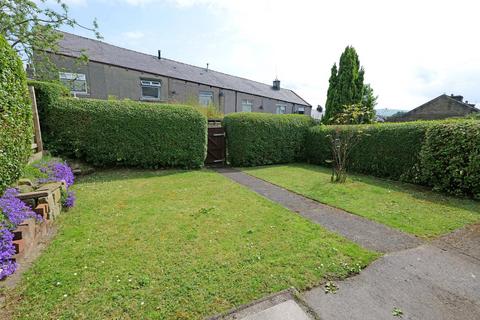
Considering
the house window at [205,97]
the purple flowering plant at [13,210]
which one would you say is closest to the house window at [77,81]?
the house window at [205,97]

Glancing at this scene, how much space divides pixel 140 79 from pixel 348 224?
14608mm

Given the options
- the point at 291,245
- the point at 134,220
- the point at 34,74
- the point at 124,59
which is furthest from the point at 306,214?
the point at 124,59

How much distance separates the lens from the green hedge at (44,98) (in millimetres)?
6336

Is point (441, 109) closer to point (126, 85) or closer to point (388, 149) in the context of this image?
point (388, 149)

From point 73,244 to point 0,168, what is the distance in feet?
4.88

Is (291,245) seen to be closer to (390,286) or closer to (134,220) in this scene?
(390,286)

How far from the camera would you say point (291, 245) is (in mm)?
3072

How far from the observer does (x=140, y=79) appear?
46.3 ft

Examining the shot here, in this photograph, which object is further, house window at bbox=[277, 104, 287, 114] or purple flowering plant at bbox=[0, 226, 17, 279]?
house window at bbox=[277, 104, 287, 114]

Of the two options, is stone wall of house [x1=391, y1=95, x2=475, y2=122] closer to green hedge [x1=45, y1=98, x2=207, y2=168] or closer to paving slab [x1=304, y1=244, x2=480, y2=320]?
green hedge [x1=45, y1=98, x2=207, y2=168]

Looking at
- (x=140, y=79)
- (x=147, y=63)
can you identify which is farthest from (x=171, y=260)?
(x=147, y=63)

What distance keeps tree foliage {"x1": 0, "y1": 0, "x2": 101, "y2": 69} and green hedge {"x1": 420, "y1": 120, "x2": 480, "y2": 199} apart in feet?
41.0

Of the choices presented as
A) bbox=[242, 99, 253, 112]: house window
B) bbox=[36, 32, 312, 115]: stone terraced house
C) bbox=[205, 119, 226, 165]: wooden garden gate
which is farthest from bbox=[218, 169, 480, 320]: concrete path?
bbox=[242, 99, 253, 112]: house window

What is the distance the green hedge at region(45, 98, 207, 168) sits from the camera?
22.2ft
